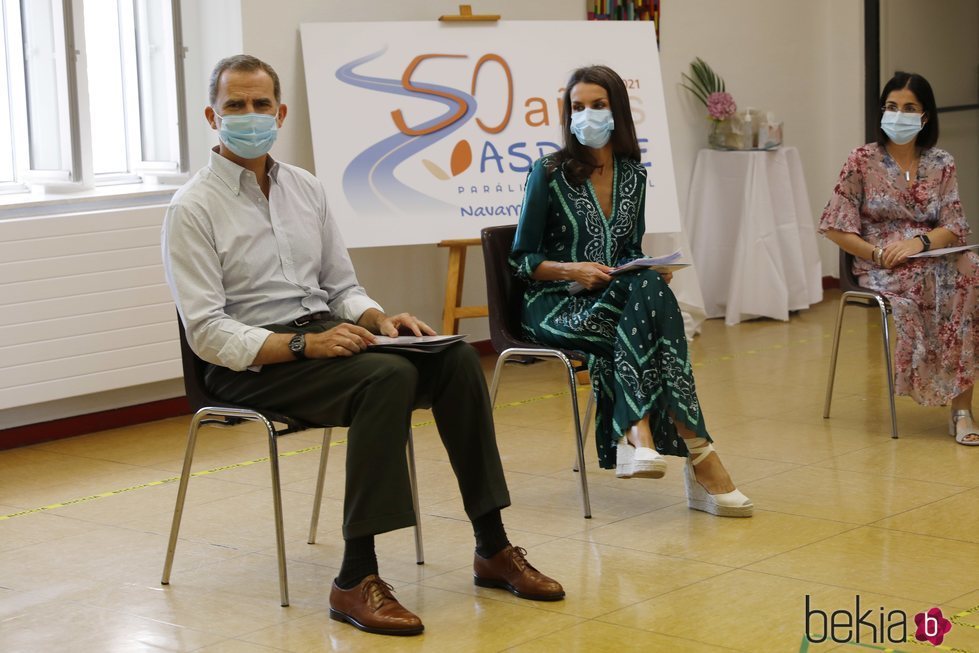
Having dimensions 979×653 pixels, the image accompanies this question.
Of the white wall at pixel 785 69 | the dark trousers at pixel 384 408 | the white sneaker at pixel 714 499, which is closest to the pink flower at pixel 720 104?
the white wall at pixel 785 69

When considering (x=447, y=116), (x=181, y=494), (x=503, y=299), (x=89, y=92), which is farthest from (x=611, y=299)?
(x=89, y=92)

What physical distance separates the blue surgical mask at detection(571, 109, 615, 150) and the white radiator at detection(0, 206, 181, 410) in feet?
5.70

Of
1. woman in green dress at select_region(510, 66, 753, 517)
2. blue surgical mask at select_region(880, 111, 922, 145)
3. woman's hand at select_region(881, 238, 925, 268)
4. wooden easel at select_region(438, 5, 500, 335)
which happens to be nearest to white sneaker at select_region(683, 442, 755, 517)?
woman in green dress at select_region(510, 66, 753, 517)

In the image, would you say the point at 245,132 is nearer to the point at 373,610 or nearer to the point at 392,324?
the point at 392,324

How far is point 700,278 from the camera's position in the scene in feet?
22.4

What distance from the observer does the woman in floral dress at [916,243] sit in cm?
409

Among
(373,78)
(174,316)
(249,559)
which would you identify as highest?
(373,78)

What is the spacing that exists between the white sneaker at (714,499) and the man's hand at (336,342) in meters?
1.01

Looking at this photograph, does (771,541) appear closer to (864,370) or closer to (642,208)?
(642,208)

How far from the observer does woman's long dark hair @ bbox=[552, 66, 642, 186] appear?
11.6 ft

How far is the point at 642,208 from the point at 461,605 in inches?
51.6

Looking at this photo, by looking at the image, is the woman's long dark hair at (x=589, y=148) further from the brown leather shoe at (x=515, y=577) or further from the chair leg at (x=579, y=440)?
the brown leather shoe at (x=515, y=577)

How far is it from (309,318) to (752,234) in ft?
13.3

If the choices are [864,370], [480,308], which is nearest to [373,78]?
[480,308]
